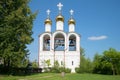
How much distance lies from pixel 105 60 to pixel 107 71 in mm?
2144

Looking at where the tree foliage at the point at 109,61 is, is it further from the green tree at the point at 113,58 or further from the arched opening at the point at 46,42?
the arched opening at the point at 46,42

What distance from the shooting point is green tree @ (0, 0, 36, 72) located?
3259 cm

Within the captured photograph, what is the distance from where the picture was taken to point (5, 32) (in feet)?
106

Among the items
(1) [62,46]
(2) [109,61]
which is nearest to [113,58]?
(2) [109,61]

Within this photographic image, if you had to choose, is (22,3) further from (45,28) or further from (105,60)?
(45,28)

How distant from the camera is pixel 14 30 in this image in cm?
3319

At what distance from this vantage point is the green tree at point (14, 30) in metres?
32.6

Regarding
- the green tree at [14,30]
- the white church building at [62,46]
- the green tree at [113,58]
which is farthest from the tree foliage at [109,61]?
the green tree at [14,30]

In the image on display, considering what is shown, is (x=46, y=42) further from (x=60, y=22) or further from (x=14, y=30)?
(x=14, y=30)

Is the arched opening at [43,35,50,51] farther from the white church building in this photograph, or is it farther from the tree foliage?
the tree foliage

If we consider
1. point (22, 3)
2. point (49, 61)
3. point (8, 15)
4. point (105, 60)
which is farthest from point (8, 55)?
point (49, 61)

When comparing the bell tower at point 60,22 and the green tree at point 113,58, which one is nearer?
the green tree at point 113,58

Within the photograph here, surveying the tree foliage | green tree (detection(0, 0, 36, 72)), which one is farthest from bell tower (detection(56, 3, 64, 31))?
green tree (detection(0, 0, 36, 72))

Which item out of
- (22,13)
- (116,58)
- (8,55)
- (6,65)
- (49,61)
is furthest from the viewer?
(49,61)
